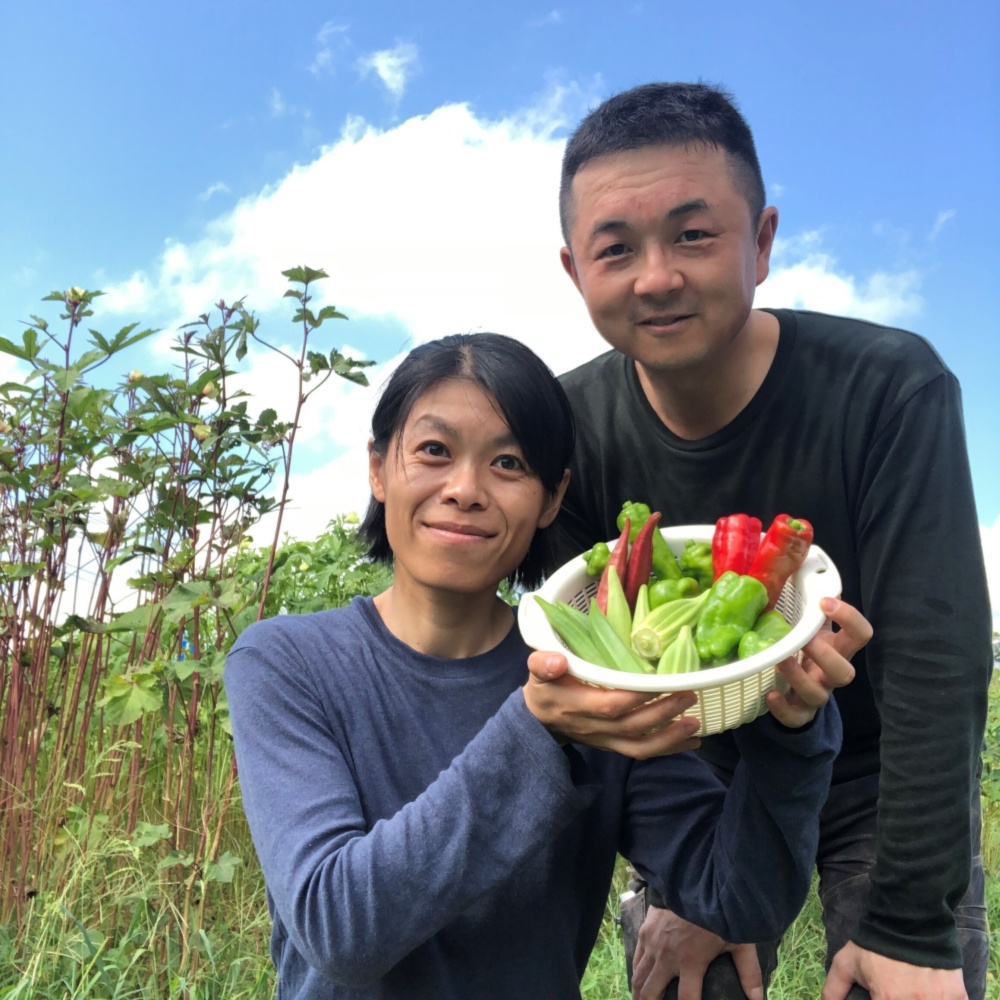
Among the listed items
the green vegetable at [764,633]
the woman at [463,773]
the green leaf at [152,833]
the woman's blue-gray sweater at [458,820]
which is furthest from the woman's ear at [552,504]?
the green leaf at [152,833]

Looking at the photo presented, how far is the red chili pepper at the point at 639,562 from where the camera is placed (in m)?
1.63

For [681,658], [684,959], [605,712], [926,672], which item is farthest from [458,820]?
[684,959]

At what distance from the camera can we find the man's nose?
185 centimetres

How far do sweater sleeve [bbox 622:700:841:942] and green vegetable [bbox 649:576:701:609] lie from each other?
0.77 ft

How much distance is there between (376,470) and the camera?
6.13 ft

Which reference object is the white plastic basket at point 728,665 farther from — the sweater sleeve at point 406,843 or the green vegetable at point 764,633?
the sweater sleeve at point 406,843

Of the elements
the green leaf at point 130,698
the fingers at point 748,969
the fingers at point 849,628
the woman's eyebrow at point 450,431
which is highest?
the woman's eyebrow at point 450,431

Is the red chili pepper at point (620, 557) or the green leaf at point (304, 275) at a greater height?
the green leaf at point (304, 275)

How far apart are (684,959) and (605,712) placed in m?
1.24

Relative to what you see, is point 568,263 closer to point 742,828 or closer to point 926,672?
point 926,672

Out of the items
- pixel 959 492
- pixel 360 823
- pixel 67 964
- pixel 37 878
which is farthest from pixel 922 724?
pixel 37 878

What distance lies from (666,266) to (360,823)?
117cm

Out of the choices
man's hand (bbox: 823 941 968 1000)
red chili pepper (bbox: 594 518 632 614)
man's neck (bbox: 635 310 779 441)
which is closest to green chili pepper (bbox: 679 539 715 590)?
red chili pepper (bbox: 594 518 632 614)

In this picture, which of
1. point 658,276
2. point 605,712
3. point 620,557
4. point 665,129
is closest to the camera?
point 605,712
